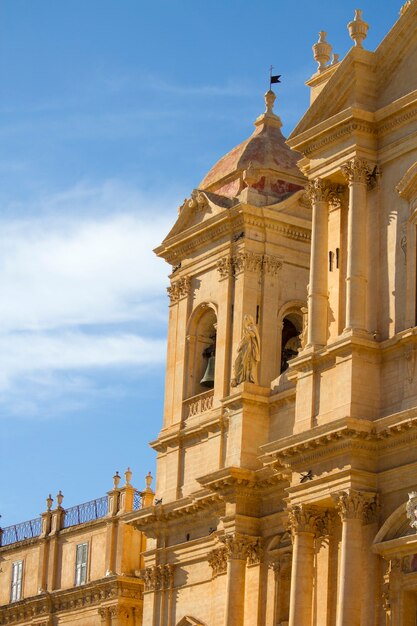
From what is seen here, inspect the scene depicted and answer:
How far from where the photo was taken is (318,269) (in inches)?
→ 1587

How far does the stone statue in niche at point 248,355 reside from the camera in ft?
146

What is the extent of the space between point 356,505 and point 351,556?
106cm

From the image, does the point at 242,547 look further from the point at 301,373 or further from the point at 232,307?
the point at 232,307

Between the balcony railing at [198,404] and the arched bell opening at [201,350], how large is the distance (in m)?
0.32

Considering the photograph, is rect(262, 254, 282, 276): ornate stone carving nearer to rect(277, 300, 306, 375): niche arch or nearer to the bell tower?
the bell tower

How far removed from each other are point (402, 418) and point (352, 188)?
19.8ft

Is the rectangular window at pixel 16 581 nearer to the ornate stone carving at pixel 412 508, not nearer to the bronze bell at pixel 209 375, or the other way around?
the bronze bell at pixel 209 375

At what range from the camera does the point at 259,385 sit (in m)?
45.0

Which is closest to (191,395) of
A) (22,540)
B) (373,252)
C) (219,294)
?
(219,294)

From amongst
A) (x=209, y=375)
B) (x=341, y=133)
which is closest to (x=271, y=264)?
(x=209, y=375)

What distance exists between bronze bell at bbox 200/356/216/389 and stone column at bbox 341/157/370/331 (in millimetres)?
8929

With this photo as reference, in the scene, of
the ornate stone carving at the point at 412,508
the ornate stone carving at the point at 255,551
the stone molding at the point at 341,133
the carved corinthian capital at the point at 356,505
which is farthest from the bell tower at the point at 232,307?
the ornate stone carving at the point at 412,508

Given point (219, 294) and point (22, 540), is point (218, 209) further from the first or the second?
point (22, 540)

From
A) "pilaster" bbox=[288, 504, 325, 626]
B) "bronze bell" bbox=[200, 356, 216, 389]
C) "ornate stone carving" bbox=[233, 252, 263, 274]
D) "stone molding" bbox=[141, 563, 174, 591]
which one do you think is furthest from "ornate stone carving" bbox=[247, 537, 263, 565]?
"ornate stone carving" bbox=[233, 252, 263, 274]
